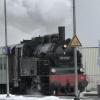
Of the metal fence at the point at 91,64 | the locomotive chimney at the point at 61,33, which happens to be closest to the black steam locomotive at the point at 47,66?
the locomotive chimney at the point at 61,33

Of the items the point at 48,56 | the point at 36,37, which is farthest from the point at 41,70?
the point at 36,37

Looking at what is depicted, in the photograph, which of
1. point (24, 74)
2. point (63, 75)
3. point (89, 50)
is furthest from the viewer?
point (89, 50)

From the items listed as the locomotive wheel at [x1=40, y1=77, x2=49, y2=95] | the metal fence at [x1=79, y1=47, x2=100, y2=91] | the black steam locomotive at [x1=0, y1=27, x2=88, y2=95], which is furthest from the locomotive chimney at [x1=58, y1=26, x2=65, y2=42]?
the metal fence at [x1=79, y1=47, x2=100, y2=91]

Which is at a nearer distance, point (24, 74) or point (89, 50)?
point (24, 74)

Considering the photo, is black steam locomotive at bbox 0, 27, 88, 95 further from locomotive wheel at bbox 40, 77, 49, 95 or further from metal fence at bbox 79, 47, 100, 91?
metal fence at bbox 79, 47, 100, 91

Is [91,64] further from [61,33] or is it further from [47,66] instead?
[47,66]

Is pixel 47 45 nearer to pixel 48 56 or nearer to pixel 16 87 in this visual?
pixel 48 56

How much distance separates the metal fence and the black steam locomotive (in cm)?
549

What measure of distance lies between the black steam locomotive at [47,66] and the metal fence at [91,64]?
5.49m

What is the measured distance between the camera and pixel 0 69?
3781cm

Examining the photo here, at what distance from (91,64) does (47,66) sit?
344 inches

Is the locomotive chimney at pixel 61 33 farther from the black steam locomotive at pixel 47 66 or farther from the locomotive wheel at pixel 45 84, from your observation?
the locomotive wheel at pixel 45 84

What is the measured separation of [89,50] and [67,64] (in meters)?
7.90

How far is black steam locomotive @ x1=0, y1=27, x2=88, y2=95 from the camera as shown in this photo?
30578 millimetres
